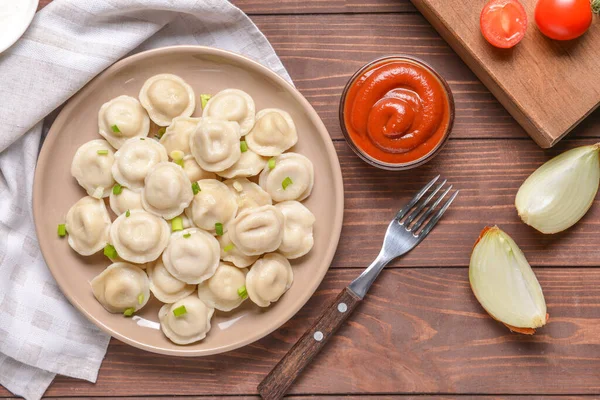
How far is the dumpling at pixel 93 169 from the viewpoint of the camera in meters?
2.42

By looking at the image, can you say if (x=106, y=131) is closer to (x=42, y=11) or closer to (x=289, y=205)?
(x=42, y=11)

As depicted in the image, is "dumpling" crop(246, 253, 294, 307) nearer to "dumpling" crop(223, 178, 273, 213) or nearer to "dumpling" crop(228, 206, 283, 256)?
"dumpling" crop(228, 206, 283, 256)


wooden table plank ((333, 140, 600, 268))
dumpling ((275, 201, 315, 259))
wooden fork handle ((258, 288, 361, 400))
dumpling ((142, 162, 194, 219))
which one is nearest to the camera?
dumpling ((142, 162, 194, 219))

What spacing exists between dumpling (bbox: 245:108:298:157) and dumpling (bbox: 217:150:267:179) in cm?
3

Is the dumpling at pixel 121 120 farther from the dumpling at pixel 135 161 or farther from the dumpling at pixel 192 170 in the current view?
the dumpling at pixel 192 170

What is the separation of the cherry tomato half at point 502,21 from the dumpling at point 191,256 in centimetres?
138

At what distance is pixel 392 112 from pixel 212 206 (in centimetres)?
78

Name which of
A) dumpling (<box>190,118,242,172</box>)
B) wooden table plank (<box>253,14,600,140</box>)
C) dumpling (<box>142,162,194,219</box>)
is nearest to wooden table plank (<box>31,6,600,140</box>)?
wooden table plank (<box>253,14,600,140</box>)

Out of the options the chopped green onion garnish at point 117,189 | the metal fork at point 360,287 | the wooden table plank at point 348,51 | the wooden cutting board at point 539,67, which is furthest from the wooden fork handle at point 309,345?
the wooden cutting board at point 539,67

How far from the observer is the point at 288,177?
2.47 meters

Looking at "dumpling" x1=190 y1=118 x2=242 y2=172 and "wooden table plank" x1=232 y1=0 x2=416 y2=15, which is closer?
"dumpling" x1=190 y1=118 x2=242 y2=172

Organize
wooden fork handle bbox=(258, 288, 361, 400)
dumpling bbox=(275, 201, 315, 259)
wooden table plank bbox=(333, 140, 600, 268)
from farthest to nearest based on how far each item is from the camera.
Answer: wooden table plank bbox=(333, 140, 600, 268) → wooden fork handle bbox=(258, 288, 361, 400) → dumpling bbox=(275, 201, 315, 259)

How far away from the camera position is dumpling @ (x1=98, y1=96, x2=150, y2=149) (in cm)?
241

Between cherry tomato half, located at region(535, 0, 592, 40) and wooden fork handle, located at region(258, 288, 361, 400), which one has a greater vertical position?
cherry tomato half, located at region(535, 0, 592, 40)
